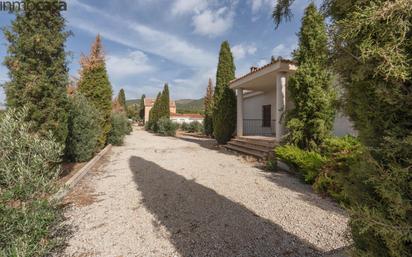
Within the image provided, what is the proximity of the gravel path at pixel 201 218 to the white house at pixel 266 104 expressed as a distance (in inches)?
82.5

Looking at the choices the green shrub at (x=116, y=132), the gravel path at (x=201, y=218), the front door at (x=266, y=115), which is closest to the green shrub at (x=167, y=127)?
the green shrub at (x=116, y=132)

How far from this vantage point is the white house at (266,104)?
8.77m

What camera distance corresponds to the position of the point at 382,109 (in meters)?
1.42

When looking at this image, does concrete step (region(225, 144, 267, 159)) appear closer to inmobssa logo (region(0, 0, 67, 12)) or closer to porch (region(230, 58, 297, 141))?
porch (region(230, 58, 297, 141))

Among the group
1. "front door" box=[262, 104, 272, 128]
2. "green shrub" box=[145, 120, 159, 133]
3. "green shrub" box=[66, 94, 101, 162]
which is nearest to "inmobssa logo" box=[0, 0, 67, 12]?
"green shrub" box=[66, 94, 101, 162]

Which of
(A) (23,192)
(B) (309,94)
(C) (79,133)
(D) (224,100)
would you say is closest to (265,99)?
(D) (224,100)

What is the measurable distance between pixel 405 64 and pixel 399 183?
66cm

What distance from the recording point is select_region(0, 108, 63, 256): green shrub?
7.95 feet

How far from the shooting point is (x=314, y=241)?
308 centimetres

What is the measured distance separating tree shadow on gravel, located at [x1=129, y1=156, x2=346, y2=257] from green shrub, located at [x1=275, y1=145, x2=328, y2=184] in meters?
2.42

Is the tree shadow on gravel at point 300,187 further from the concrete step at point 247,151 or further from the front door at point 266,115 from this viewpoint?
the front door at point 266,115

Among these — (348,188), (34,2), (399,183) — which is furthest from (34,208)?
(34,2)

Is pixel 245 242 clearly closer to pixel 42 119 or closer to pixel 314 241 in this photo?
pixel 314 241

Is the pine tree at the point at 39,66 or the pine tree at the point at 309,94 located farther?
the pine tree at the point at 309,94
